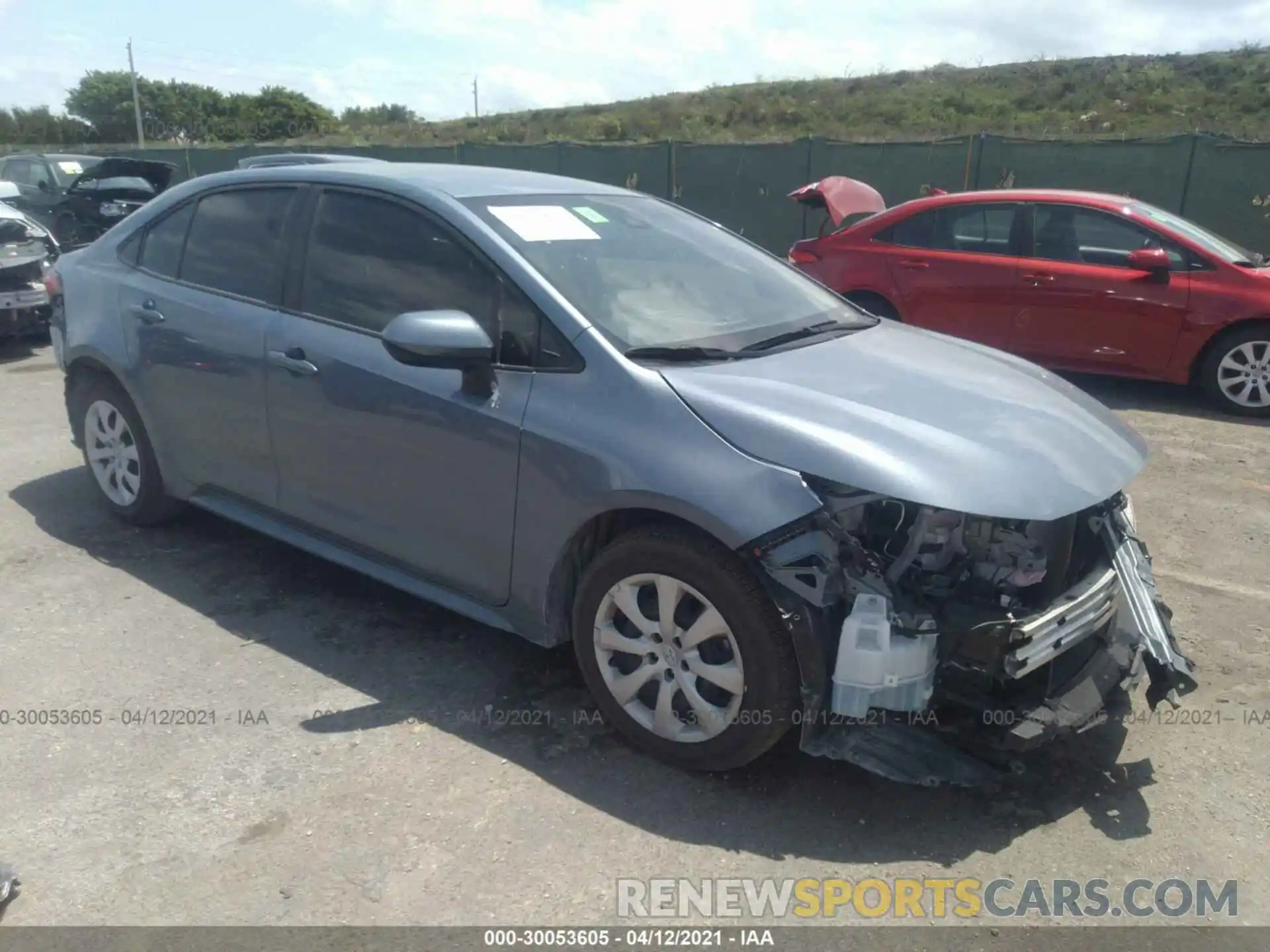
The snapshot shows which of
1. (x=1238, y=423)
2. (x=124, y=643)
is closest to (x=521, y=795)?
(x=124, y=643)

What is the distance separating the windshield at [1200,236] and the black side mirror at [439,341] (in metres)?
6.15

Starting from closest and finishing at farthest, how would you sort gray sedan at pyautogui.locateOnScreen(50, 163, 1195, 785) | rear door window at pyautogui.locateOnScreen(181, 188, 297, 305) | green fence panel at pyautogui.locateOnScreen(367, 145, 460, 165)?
gray sedan at pyautogui.locateOnScreen(50, 163, 1195, 785)
rear door window at pyautogui.locateOnScreen(181, 188, 297, 305)
green fence panel at pyautogui.locateOnScreen(367, 145, 460, 165)

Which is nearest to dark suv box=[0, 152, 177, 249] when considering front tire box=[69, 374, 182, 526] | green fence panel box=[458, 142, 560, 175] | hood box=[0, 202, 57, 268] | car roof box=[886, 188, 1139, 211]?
hood box=[0, 202, 57, 268]

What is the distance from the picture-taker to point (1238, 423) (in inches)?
280

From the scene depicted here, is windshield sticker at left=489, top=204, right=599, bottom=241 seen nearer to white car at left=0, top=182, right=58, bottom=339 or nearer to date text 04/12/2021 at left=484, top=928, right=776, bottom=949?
date text 04/12/2021 at left=484, top=928, right=776, bottom=949

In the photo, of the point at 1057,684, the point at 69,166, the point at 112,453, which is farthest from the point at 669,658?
the point at 69,166

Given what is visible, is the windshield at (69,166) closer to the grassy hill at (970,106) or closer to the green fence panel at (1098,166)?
the green fence panel at (1098,166)

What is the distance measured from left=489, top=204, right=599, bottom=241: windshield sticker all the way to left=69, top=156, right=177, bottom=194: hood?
11591 mm

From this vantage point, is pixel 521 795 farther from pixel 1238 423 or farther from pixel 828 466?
pixel 1238 423

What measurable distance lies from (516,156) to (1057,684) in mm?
16103

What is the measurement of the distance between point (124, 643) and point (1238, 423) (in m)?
6.92

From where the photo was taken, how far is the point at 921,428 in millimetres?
2877

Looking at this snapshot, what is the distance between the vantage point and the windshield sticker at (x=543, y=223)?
3535 mm

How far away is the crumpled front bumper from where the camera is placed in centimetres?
276
